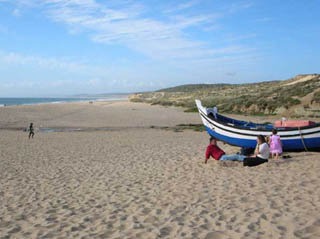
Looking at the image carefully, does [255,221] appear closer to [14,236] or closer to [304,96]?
[14,236]

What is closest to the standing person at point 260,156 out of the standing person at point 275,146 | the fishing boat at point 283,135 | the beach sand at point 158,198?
the beach sand at point 158,198

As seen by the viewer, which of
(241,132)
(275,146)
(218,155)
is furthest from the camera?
(241,132)

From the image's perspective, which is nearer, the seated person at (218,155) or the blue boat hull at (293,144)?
the seated person at (218,155)

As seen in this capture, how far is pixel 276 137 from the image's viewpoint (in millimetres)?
10703

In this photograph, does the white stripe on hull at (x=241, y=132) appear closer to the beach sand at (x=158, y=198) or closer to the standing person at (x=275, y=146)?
the beach sand at (x=158, y=198)

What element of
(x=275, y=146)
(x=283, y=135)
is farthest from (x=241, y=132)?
(x=275, y=146)

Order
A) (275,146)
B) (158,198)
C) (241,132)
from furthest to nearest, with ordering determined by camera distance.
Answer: (241,132) → (275,146) → (158,198)

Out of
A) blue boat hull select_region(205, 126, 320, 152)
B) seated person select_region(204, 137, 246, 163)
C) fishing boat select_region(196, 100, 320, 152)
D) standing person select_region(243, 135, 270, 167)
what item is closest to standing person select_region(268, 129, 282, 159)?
fishing boat select_region(196, 100, 320, 152)

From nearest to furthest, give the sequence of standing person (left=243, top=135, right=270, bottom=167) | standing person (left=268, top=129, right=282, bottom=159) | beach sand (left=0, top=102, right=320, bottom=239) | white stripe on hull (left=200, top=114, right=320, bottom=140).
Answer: beach sand (left=0, top=102, right=320, bottom=239) < standing person (left=243, top=135, right=270, bottom=167) < standing person (left=268, top=129, right=282, bottom=159) < white stripe on hull (left=200, top=114, right=320, bottom=140)

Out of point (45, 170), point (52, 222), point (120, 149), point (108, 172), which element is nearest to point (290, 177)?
point (108, 172)

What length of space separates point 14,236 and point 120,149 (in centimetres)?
932

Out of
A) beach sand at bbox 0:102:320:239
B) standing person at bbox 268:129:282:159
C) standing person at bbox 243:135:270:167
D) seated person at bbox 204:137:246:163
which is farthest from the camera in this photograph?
standing person at bbox 268:129:282:159

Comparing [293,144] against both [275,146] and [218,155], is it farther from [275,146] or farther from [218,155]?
Answer: [218,155]

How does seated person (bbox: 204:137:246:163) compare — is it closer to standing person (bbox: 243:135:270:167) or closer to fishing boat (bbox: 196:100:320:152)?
standing person (bbox: 243:135:270:167)
